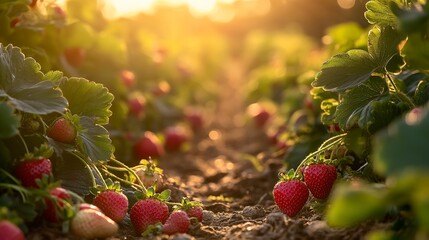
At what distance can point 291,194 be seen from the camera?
305 centimetres

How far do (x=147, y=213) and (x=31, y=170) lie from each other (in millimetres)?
554

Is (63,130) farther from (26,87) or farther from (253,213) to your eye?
(253,213)

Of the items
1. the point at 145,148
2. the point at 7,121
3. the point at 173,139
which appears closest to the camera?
the point at 7,121

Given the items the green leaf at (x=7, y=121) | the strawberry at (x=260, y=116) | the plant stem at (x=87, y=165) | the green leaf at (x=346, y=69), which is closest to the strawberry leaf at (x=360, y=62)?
the green leaf at (x=346, y=69)

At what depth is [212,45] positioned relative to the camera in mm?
14961

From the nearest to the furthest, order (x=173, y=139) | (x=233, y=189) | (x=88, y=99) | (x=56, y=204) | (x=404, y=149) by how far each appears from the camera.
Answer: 1. (x=404, y=149)
2. (x=56, y=204)
3. (x=88, y=99)
4. (x=233, y=189)
5. (x=173, y=139)

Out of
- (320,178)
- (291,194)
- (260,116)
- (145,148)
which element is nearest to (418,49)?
(320,178)

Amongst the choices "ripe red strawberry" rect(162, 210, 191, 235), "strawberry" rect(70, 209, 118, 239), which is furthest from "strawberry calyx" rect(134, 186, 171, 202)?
"strawberry" rect(70, 209, 118, 239)

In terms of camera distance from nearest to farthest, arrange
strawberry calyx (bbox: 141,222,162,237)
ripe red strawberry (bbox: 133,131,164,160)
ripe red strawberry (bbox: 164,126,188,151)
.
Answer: strawberry calyx (bbox: 141,222,162,237) < ripe red strawberry (bbox: 133,131,164,160) < ripe red strawberry (bbox: 164,126,188,151)

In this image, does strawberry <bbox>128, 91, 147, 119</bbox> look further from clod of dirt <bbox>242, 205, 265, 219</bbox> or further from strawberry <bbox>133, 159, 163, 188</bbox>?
clod of dirt <bbox>242, 205, 265, 219</bbox>

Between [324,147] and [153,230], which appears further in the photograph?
[324,147]

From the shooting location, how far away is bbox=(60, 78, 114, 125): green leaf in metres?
3.12

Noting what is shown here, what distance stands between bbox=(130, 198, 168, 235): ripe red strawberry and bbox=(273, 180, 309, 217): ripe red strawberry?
1.78 ft

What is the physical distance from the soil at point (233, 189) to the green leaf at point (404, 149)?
0.85 m
